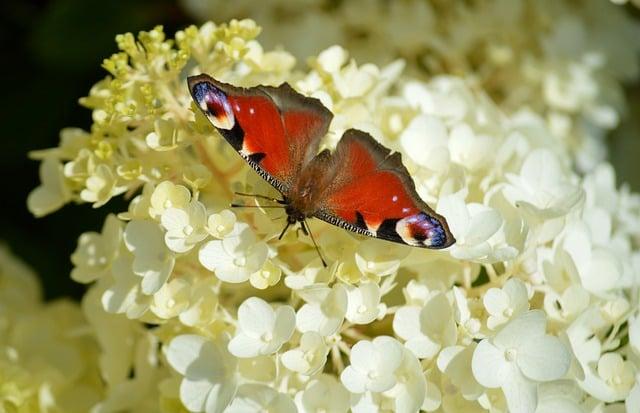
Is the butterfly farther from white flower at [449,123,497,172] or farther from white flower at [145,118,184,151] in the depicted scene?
white flower at [449,123,497,172]

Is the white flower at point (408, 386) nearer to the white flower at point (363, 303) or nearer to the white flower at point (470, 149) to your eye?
the white flower at point (363, 303)

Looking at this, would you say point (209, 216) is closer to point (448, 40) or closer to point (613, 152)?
point (448, 40)

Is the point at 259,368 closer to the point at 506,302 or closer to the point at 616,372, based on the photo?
the point at 506,302

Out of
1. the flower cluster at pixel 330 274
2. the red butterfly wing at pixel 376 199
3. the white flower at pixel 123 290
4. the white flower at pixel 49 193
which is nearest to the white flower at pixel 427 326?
the flower cluster at pixel 330 274

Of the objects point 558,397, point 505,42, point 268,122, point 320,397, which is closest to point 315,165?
point 268,122

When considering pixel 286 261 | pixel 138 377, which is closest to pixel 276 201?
pixel 286 261
